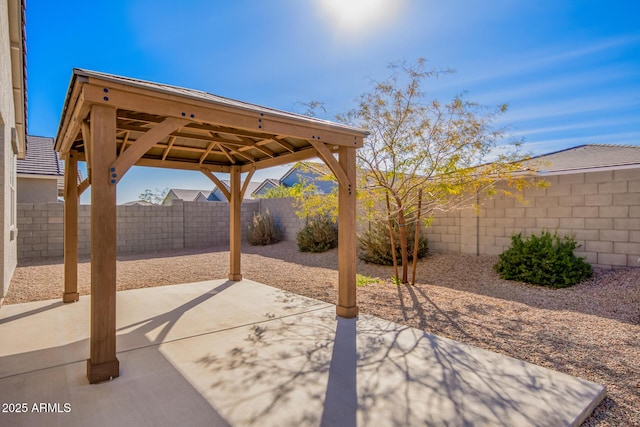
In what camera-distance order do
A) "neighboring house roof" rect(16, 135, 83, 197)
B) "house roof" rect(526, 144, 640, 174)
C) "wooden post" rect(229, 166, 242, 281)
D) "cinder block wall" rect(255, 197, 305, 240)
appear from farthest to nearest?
1. "cinder block wall" rect(255, 197, 305, 240)
2. "neighboring house roof" rect(16, 135, 83, 197)
3. "wooden post" rect(229, 166, 242, 281)
4. "house roof" rect(526, 144, 640, 174)

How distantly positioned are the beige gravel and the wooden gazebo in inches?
45.7

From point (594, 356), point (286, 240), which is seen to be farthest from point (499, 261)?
point (286, 240)

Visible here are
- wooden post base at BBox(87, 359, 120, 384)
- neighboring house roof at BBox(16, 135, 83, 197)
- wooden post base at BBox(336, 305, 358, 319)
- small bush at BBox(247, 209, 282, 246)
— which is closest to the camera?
wooden post base at BBox(87, 359, 120, 384)

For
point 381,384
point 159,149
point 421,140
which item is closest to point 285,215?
point 159,149

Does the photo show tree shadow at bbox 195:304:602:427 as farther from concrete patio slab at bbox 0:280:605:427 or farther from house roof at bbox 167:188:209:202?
house roof at bbox 167:188:209:202

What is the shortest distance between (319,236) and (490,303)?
6.29m

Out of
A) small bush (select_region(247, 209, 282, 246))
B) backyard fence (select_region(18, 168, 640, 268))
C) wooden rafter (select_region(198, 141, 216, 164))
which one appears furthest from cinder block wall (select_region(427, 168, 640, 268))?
small bush (select_region(247, 209, 282, 246))

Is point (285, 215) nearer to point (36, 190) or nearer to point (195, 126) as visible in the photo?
point (36, 190)

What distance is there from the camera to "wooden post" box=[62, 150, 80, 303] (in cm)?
522

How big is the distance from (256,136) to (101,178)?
2.40m

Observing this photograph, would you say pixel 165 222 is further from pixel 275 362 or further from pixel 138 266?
pixel 275 362

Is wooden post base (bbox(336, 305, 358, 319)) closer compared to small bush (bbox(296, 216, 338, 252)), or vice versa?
wooden post base (bbox(336, 305, 358, 319))

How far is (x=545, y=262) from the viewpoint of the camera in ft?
20.1

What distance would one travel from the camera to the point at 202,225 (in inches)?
521
